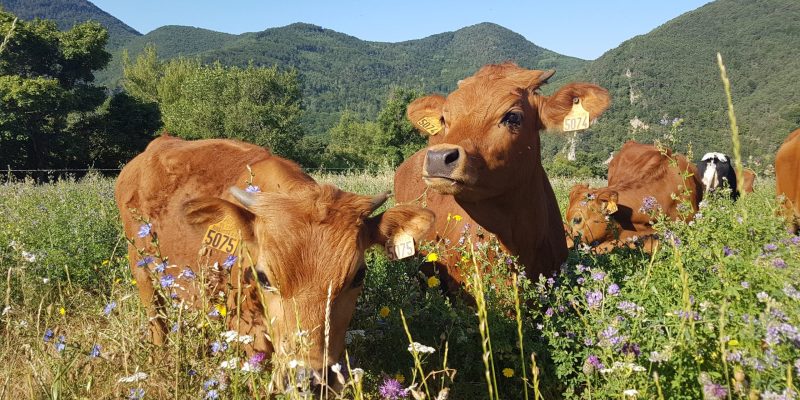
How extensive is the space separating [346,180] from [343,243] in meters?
14.1

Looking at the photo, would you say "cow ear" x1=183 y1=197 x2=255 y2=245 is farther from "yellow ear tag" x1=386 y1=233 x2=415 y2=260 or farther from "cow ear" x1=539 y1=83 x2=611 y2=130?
"cow ear" x1=539 y1=83 x2=611 y2=130

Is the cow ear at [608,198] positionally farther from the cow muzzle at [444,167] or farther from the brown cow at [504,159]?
the cow muzzle at [444,167]

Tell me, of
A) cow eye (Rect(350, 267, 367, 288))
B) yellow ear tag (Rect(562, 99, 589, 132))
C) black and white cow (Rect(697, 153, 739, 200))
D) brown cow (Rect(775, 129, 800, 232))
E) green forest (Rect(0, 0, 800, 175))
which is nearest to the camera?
cow eye (Rect(350, 267, 367, 288))

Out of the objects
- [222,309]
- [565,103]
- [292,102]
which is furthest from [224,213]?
[292,102]

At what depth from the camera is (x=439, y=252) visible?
4.01 meters

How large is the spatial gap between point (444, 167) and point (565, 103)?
161 centimetres

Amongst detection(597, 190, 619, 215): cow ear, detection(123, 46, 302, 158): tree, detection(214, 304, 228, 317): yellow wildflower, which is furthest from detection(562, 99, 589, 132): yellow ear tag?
detection(123, 46, 302, 158): tree

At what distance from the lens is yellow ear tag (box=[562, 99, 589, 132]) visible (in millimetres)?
4117

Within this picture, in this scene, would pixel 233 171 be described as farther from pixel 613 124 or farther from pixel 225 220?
pixel 613 124

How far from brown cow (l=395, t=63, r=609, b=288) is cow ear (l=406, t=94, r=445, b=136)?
0.57 metres

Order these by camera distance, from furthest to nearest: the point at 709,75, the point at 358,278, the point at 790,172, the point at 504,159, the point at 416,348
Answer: the point at 709,75 → the point at 790,172 → the point at 504,159 → the point at 358,278 → the point at 416,348

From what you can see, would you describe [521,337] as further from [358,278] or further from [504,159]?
[504,159]

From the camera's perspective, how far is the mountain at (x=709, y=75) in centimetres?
4819

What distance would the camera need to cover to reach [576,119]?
4164mm
